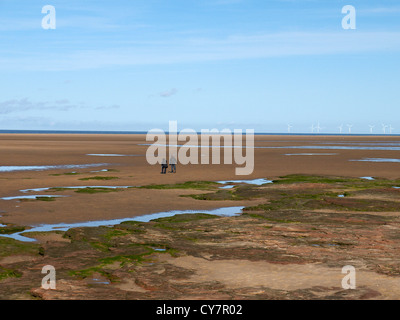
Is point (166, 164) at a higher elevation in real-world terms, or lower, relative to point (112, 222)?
higher

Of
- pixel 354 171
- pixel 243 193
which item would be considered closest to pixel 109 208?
pixel 243 193

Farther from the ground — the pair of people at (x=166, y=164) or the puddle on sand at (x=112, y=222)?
the pair of people at (x=166, y=164)

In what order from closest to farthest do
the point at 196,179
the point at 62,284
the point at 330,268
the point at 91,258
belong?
the point at 62,284 → the point at 330,268 → the point at 91,258 → the point at 196,179

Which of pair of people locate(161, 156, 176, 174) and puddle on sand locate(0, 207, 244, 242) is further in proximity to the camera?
pair of people locate(161, 156, 176, 174)

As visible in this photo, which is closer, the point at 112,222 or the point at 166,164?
the point at 112,222

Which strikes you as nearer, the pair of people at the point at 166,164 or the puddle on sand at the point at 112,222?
the puddle on sand at the point at 112,222

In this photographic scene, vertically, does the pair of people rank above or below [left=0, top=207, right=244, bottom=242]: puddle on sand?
above

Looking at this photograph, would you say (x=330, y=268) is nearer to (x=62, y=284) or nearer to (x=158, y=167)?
(x=62, y=284)
